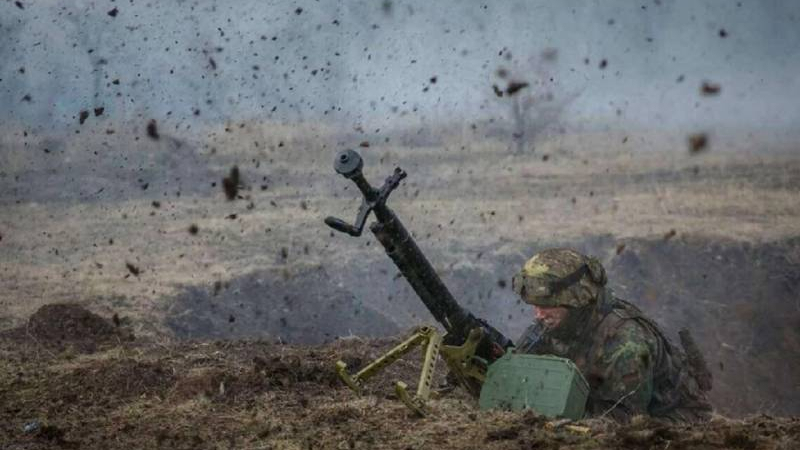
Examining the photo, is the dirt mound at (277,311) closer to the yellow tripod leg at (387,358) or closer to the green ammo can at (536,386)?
the yellow tripod leg at (387,358)

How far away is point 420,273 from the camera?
7109mm

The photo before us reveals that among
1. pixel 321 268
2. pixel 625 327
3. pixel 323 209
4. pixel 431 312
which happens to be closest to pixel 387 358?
pixel 431 312

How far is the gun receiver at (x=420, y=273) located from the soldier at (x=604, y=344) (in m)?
0.39

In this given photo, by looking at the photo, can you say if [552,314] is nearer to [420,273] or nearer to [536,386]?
[536,386]

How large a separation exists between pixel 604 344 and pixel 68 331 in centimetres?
627

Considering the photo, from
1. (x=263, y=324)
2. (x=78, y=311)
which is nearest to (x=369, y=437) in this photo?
(x=78, y=311)

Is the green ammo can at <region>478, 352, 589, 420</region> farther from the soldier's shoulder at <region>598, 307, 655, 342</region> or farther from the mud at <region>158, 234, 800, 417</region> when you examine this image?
the mud at <region>158, 234, 800, 417</region>

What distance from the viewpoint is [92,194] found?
20.2 m

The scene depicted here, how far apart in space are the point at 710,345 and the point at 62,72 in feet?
55.6

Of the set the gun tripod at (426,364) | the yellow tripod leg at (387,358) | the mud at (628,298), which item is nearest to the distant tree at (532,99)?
the mud at (628,298)

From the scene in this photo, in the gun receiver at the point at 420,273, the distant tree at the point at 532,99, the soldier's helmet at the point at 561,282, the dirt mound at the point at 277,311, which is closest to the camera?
the gun receiver at the point at 420,273

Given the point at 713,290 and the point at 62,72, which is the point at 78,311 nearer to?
the point at 713,290

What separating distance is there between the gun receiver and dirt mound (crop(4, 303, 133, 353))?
477cm

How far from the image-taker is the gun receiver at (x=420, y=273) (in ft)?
22.0
